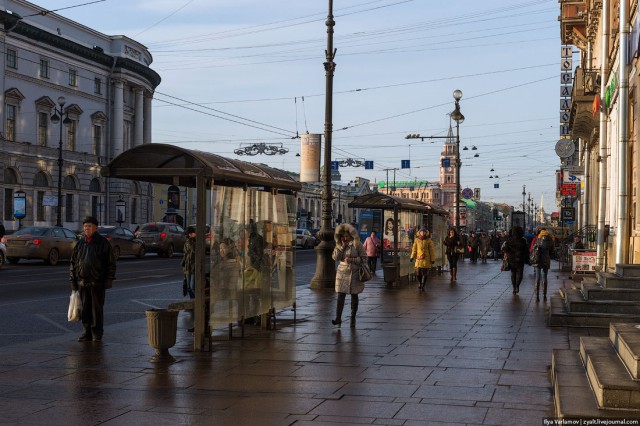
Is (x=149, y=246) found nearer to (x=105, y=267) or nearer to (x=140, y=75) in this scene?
(x=105, y=267)

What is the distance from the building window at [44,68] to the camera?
65.9 metres

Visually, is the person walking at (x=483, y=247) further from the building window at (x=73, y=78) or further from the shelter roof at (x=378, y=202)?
the building window at (x=73, y=78)

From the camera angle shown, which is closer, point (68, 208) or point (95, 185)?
point (68, 208)

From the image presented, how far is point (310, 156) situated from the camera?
77.7 feet

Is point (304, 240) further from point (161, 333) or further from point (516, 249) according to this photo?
point (161, 333)

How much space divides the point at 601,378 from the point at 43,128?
64.3 metres

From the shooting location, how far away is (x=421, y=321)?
1542 centimetres

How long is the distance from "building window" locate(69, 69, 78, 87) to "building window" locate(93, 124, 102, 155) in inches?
181

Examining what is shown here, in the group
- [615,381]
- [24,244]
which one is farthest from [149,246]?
[615,381]

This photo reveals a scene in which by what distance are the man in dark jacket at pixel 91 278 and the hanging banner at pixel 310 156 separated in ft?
37.1

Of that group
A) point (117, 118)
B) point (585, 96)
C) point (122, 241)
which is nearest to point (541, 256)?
point (585, 96)

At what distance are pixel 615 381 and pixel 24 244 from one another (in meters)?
30.6

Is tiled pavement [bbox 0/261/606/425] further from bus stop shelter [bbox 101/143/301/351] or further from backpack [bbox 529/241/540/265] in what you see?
backpack [bbox 529/241/540/265]

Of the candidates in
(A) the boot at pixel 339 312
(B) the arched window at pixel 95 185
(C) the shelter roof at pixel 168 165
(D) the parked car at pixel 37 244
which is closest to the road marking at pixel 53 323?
(C) the shelter roof at pixel 168 165
